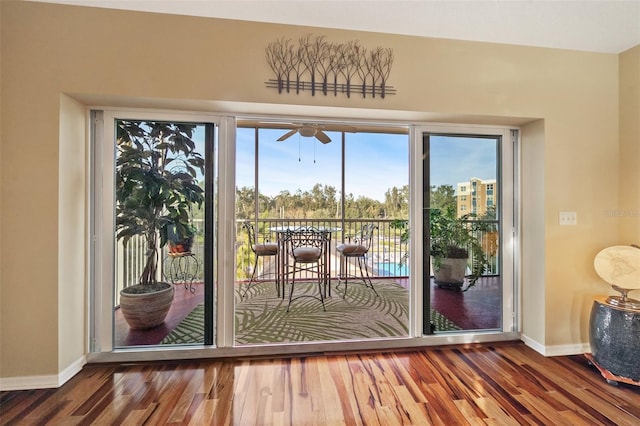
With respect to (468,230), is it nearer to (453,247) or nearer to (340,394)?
(453,247)

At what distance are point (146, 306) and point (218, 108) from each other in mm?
1742

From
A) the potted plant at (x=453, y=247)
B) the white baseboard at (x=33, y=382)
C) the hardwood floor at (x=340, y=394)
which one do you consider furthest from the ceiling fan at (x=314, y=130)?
the white baseboard at (x=33, y=382)

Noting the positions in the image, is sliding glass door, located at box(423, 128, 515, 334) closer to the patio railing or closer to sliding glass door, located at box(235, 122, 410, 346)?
the patio railing

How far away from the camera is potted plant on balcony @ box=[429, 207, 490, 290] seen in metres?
2.51

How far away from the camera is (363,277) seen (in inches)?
165

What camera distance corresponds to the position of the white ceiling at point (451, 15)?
1.82 meters

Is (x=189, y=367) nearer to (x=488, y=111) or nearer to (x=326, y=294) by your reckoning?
(x=326, y=294)

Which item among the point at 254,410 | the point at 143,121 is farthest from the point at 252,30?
the point at 254,410

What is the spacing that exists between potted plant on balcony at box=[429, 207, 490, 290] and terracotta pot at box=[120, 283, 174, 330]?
95.1 inches

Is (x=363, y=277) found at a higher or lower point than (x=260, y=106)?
lower

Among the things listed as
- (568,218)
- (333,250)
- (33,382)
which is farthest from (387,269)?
(33,382)

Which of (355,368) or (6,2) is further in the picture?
(355,368)

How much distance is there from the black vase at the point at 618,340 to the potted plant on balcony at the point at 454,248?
2.74 feet

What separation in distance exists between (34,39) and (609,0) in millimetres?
3911
